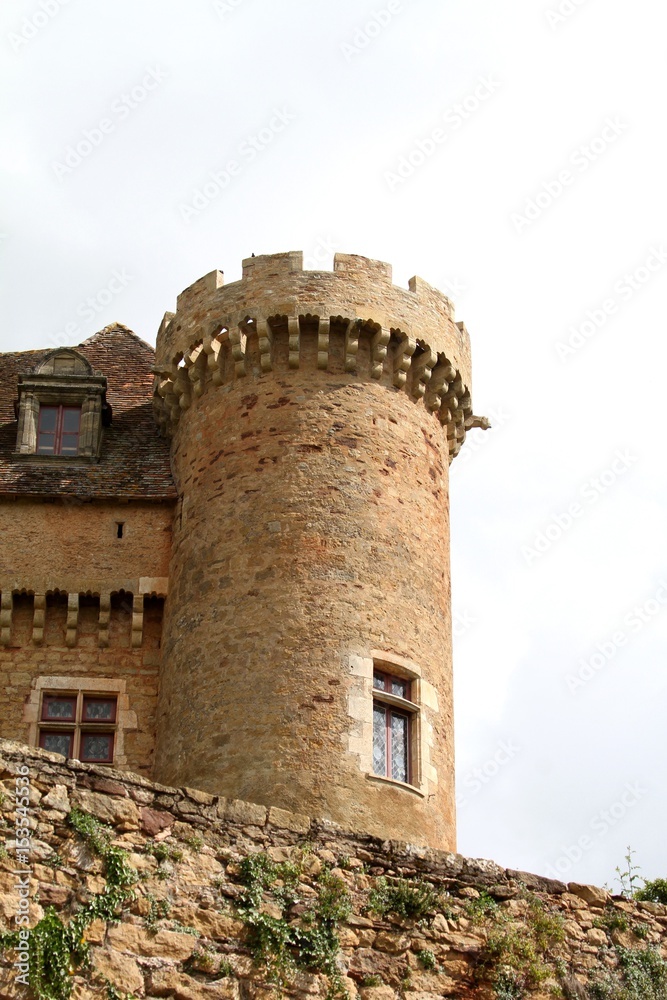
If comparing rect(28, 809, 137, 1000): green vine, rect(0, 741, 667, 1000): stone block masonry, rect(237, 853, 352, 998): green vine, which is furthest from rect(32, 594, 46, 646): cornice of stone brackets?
rect(28, 809, 137, 1000): green vine

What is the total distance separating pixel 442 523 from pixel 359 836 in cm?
656

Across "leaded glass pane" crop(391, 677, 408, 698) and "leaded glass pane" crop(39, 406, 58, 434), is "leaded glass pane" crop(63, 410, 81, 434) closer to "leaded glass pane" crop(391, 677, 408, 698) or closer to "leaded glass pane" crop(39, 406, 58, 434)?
"leaded glass pane" crop(39, 406, 58, 434)

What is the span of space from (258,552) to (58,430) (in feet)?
14.8

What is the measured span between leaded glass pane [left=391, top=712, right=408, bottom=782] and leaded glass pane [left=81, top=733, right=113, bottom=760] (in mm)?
3475

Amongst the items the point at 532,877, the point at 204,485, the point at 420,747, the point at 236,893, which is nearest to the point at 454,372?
the point at 204,485

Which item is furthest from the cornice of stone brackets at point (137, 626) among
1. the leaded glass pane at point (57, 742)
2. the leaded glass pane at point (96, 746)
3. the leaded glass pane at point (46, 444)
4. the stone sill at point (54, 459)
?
the leaded glass pane at point (46, 444)

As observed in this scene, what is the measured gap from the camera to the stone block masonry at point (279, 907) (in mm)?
14055

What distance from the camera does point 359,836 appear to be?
15.7 m

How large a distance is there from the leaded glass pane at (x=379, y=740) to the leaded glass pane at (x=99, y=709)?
3418mm

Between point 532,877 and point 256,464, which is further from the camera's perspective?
point 256,464

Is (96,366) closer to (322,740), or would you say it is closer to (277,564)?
(277,564)

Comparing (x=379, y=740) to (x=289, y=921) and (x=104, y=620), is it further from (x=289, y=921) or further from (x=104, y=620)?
(x=289, y=921)

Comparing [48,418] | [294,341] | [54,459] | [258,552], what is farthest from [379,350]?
[48,418]

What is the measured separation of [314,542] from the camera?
65.6ft
